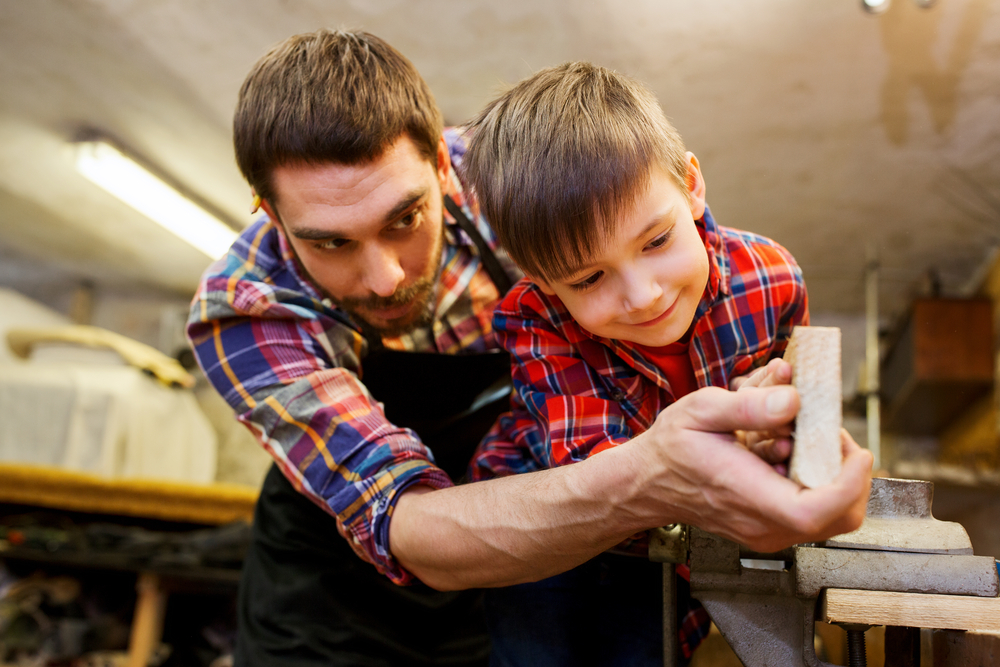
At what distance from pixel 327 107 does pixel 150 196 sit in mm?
3112

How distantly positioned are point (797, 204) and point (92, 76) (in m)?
3.07

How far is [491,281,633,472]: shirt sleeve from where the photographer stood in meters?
0.94

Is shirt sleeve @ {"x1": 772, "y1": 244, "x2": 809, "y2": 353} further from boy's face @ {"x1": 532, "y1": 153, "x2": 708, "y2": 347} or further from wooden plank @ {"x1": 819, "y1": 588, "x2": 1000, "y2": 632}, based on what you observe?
wooden plank @ {"x1": 819, "y1": 588, "x2": 1000, "y2": 632}

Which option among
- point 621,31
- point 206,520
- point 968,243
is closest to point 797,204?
point 968,243

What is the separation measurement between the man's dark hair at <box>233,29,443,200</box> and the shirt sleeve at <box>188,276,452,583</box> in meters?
0.21

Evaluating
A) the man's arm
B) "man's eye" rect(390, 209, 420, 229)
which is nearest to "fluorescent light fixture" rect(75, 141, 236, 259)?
"man's eye" rect(390, 209, 420, 229)

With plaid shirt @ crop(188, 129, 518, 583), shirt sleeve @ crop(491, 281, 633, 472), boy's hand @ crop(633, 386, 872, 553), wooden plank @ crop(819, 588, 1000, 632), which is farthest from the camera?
plaid shirt @ crop(188, 129, 518, 583)

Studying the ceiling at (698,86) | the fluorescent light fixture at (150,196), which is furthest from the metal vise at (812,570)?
the fluorescent light fixture at (150,196)

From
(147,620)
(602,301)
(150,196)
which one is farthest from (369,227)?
(150,196)

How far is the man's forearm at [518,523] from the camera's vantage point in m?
0.77

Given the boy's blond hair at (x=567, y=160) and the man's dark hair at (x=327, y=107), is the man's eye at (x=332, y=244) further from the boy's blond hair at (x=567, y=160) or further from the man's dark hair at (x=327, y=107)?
the boy's blond hair at (x=567, y=160)

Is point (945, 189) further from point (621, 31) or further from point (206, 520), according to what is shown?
point (206, 520)

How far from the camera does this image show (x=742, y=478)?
618mm

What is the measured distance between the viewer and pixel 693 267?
87cm
